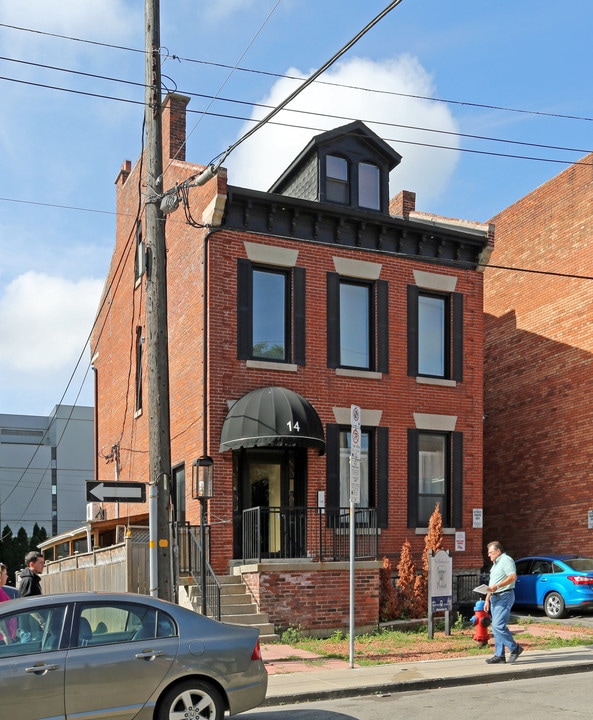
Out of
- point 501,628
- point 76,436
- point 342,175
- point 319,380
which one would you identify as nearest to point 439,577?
point 501,628

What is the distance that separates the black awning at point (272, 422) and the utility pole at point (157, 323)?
15.9ft

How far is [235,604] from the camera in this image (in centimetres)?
1605

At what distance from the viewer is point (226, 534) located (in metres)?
17.4

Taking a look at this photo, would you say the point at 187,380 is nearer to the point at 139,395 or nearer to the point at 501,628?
the point at 139,395

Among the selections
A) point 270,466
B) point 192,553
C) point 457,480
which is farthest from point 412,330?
point 192,553

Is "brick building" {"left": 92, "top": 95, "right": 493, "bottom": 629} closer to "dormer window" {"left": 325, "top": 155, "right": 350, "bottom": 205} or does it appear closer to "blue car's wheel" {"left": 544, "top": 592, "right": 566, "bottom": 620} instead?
"dormer window" {"left": 325, "top": 155, "right": 350, "bottom": 205}

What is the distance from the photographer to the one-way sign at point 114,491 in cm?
1226

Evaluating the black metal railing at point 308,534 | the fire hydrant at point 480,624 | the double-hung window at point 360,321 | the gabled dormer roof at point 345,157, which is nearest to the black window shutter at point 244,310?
the double-hung window at point 360,321

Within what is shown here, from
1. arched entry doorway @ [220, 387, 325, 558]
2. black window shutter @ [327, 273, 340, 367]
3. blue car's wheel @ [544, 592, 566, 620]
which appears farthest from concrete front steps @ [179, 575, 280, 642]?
blue car's wheel @ [544, 592, 566, 620]

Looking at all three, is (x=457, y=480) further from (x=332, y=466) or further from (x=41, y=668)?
(x=41, y=668)

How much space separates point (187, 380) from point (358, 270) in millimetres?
4332

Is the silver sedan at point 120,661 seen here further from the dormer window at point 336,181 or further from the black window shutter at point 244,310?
the dormer window at point 336,181

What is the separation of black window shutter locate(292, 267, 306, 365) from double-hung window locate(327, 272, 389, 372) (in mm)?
710

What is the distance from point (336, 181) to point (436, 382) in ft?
16.3
